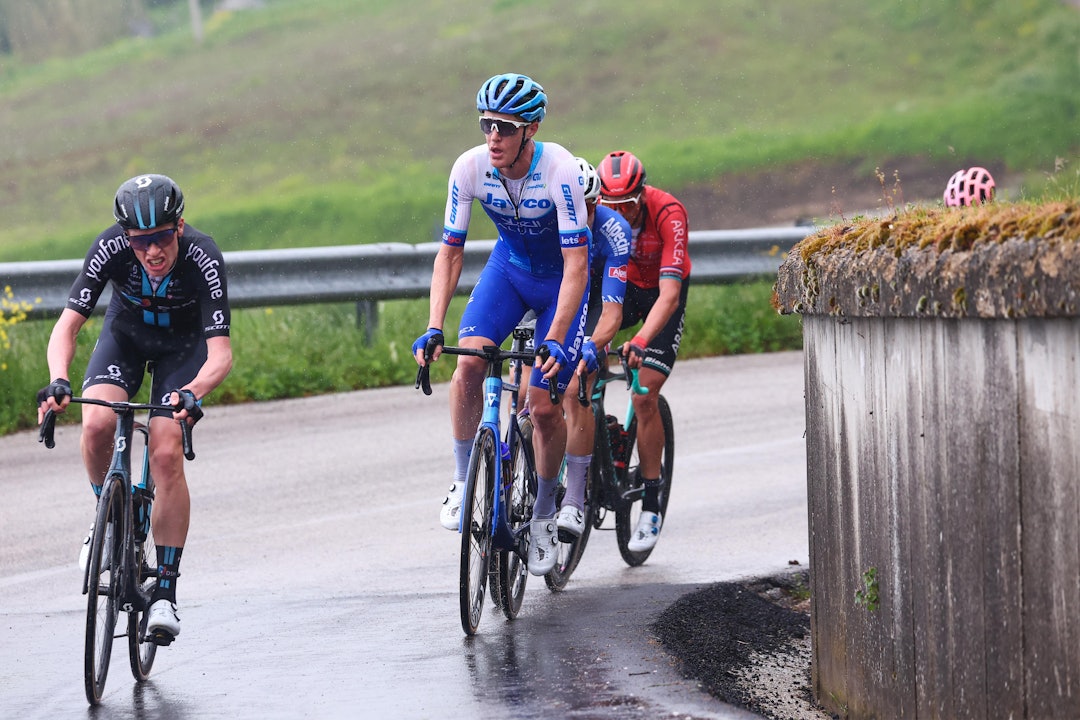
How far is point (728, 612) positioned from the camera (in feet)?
23.0

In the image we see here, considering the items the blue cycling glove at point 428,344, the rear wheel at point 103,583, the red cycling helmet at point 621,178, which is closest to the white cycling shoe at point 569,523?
the blue cycling glove at point 428,344

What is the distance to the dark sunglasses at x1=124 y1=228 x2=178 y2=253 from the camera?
6.15 meters

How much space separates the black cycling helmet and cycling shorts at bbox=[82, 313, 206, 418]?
0.53 meters

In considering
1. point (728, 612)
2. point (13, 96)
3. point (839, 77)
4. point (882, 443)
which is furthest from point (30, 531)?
point (13, 96)

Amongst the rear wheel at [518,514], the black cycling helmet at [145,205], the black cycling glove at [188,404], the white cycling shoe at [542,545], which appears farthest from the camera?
the white cycling shoe at [542,545]

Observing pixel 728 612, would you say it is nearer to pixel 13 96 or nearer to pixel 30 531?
pixel 30 531

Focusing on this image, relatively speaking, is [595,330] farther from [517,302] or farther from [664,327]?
[664,327]

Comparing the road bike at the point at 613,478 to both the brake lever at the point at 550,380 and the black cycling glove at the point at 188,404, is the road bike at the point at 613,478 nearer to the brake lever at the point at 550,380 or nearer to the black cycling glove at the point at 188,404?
the brake lever at the point at 550,380

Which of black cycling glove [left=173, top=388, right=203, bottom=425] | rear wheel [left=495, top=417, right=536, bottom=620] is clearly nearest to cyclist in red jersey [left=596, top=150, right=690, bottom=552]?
rear wheel [left=495, top=417, right=536, bottom=620]

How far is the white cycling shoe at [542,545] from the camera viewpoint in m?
7.01

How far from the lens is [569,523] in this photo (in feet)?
24.3

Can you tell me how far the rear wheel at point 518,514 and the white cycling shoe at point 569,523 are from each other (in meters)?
0.27

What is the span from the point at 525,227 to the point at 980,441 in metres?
3.00

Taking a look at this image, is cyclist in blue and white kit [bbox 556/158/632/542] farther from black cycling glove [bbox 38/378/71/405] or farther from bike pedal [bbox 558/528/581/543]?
black cycling glove [bbox 38/378/71/405]
